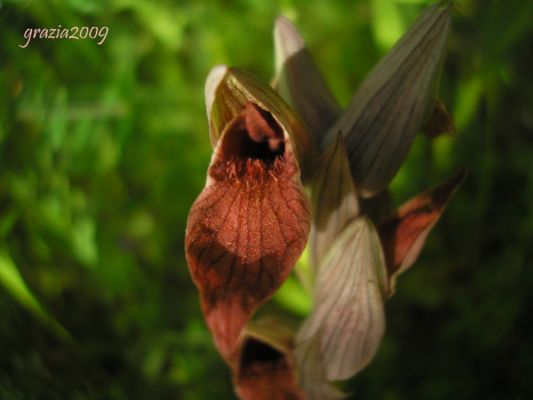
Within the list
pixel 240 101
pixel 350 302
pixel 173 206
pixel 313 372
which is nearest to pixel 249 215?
pixel 240 101

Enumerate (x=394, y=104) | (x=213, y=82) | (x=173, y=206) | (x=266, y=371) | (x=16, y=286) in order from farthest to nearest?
(x=173, y=206) → (x=16, y=286) → (x=266, y=371) → (x=394, y=104) → (x=213, y=82)

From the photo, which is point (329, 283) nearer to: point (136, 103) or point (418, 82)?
point (418, 82)

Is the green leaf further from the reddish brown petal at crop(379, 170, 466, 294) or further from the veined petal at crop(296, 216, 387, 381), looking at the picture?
the reddish brown petal at crop(379, 170, 466, 294)

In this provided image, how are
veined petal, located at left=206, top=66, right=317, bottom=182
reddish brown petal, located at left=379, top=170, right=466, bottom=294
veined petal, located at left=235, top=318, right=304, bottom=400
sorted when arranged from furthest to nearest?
veined petal, located at left=235, top=318, right=304, bottom=400 → reddish brown petal, located at left=379, top=170, right=466, bottom=294 → veined petal, located at left=206, top=66, right=317, bottom=182

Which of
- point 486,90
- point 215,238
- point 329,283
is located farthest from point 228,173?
point 486,90

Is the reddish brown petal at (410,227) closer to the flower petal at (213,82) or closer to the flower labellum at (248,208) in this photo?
the flower labellum at (248,208)

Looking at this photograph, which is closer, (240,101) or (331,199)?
(240,101)

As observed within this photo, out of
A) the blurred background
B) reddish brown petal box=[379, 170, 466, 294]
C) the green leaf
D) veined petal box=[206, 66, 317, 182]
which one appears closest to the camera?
veined petal box=[206, 66, 317, 182]

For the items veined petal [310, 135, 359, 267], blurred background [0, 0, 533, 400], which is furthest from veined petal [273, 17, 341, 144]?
blurred background [0, 0, 533, 400]

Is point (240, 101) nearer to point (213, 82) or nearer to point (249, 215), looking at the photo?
point (213, 82)
